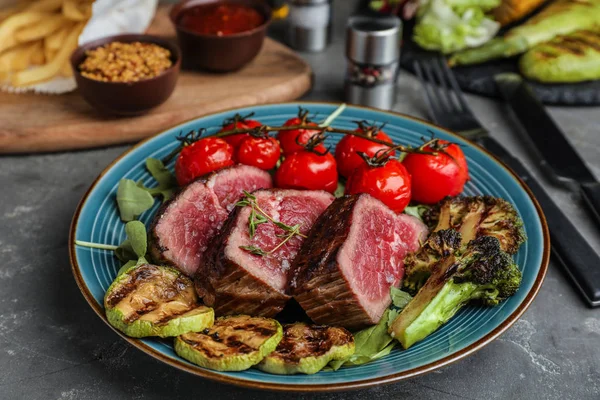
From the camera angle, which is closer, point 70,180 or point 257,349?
point 257,349

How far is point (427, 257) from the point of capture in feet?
7.80

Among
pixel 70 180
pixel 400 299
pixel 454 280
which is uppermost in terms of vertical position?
pixel 454 280

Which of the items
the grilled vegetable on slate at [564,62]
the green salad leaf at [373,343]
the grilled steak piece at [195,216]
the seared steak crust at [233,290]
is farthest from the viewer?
the grilled vegetable on slate at [564,62]

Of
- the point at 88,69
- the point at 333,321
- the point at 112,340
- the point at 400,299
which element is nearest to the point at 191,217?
the point at 112,340

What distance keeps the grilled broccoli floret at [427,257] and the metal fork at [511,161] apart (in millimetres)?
626

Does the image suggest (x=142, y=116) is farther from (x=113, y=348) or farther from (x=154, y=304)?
(x=154, y=304)

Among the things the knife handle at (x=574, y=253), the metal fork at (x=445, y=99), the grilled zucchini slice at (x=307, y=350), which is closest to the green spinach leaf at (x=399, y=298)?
the grilled zucchini slice at (x=307, y=350)

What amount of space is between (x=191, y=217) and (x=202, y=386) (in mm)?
659

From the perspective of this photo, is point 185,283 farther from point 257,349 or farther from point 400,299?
point 400,299

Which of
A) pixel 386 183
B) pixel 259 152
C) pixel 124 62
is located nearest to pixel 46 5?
pixel 124 62

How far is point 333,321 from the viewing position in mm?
2219

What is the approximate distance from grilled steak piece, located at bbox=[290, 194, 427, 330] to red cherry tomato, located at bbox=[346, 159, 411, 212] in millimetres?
124

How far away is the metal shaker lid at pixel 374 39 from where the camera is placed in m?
3.61

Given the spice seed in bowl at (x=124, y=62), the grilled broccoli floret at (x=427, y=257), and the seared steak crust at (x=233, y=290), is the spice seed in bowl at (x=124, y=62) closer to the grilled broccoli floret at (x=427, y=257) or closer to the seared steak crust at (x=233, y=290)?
the seared steak crust at (x=233, y=290)
